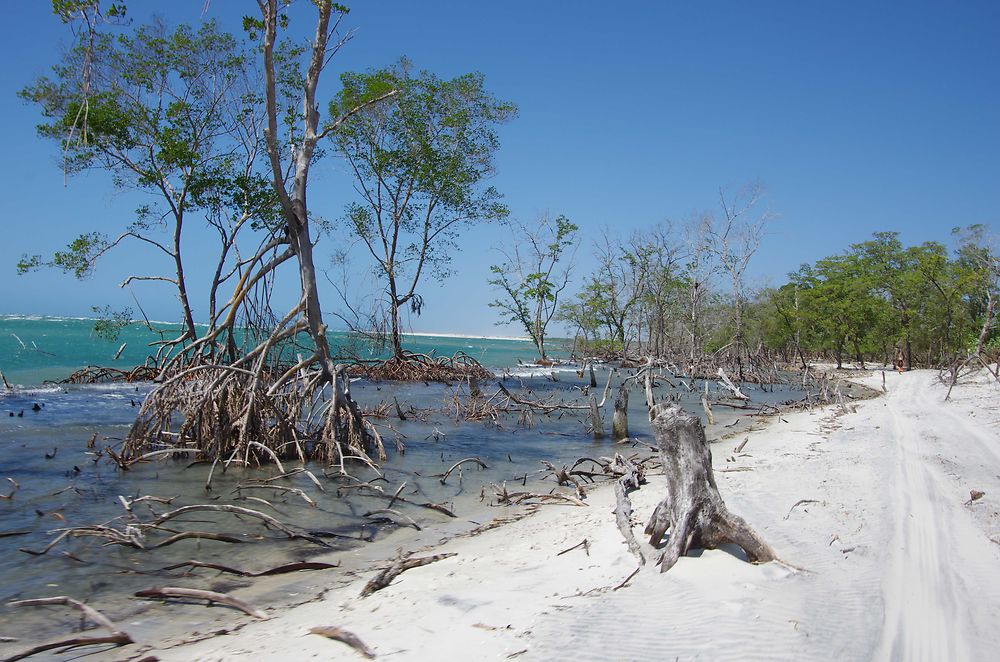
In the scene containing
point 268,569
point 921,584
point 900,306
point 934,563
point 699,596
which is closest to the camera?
point 699,596

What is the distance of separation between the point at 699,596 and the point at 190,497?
20.5 feet

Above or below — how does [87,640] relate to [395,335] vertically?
below

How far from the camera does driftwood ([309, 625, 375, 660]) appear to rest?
3074 millimetres

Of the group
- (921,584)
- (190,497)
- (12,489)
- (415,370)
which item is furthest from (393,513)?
(415,370)

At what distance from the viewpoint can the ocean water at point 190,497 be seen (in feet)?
15.2

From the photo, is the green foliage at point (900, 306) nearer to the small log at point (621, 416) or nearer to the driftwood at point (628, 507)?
the small log at point (621, 416)

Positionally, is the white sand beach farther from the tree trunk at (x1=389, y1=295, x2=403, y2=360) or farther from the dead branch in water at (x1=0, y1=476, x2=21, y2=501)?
the tree trunk at (x1=389, y1=295, x2=403, y2=360)

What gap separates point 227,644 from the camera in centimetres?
349

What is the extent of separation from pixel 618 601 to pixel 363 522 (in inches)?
150

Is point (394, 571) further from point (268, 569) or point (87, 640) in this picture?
point (87, 640)

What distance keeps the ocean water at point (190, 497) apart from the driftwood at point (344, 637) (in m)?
1.29

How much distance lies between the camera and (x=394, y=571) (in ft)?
14.8

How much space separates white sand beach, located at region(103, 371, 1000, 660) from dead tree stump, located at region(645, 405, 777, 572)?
10cm

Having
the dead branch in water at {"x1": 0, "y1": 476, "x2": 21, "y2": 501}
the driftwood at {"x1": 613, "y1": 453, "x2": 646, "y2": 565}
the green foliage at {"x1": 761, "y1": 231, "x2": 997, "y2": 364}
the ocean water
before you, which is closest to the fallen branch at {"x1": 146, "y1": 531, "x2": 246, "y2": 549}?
the ocean water
